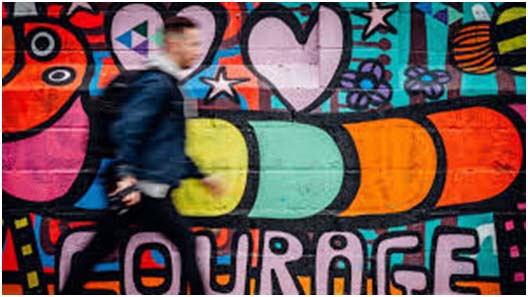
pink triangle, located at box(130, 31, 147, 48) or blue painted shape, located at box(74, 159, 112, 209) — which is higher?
pink triangle, located at box(130, 31, 147, 48)

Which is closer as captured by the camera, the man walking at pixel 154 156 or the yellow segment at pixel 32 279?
the man walking at pixel 154 156

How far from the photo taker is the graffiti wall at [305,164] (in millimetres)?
4445

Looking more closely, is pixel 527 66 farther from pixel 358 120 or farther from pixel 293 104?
pixel 293 104

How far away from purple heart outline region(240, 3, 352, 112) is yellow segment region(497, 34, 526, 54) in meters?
0.96

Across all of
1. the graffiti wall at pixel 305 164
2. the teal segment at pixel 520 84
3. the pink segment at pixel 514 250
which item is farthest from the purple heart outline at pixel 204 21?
the pink segment at pixel 514 250

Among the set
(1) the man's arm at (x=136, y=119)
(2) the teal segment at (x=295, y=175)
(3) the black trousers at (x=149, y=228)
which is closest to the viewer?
(1) the man's arm at (x=136, y=119)

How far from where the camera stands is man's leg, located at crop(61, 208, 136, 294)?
134 inches

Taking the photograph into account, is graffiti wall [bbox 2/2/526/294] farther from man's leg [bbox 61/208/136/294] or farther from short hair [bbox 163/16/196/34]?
short hair [bbox 163/16/196/34]

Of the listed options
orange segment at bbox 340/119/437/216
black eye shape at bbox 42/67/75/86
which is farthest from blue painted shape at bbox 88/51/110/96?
orange segment at bbox 340/119/437/216

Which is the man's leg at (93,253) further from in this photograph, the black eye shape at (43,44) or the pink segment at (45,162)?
the black eye shape at (43,44)

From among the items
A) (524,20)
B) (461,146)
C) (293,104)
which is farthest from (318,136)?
(524,20)

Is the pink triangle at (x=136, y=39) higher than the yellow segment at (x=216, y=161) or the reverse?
higher

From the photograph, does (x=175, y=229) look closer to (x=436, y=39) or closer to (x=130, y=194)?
(x=130, y=194)

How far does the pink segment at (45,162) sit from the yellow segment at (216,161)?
68 cm
